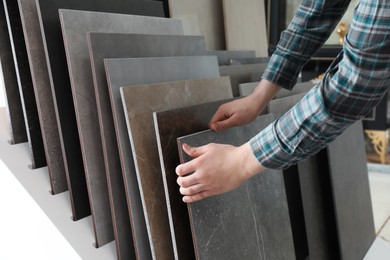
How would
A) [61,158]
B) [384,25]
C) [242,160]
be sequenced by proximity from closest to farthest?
[384,25] → [242,160] → [61,158]

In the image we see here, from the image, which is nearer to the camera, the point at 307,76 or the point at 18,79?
the point at 18,79

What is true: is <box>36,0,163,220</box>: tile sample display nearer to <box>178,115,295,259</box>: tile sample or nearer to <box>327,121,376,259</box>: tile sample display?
<box>178,115,295,259</box>: tile sample

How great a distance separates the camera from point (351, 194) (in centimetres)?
154

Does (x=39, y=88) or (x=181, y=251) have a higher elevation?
(x=39, y=88)

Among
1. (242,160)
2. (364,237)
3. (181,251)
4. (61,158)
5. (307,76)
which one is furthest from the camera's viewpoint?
(307,76)

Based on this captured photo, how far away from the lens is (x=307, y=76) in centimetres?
331

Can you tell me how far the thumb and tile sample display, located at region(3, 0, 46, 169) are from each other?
46 centimetres

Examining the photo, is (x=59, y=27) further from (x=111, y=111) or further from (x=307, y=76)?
(x=307, y=76)

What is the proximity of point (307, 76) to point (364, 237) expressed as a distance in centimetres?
197

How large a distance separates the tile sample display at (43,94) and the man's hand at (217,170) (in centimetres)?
39

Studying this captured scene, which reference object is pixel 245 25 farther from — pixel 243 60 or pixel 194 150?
pixel 194 150

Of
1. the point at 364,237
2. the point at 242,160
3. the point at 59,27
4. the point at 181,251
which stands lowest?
Result: the point at 364,237

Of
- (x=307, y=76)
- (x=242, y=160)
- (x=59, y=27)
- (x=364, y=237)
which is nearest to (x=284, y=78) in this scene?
(x=242, y=160)

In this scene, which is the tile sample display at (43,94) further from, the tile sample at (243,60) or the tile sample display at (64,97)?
the tile sample at (243,60)
